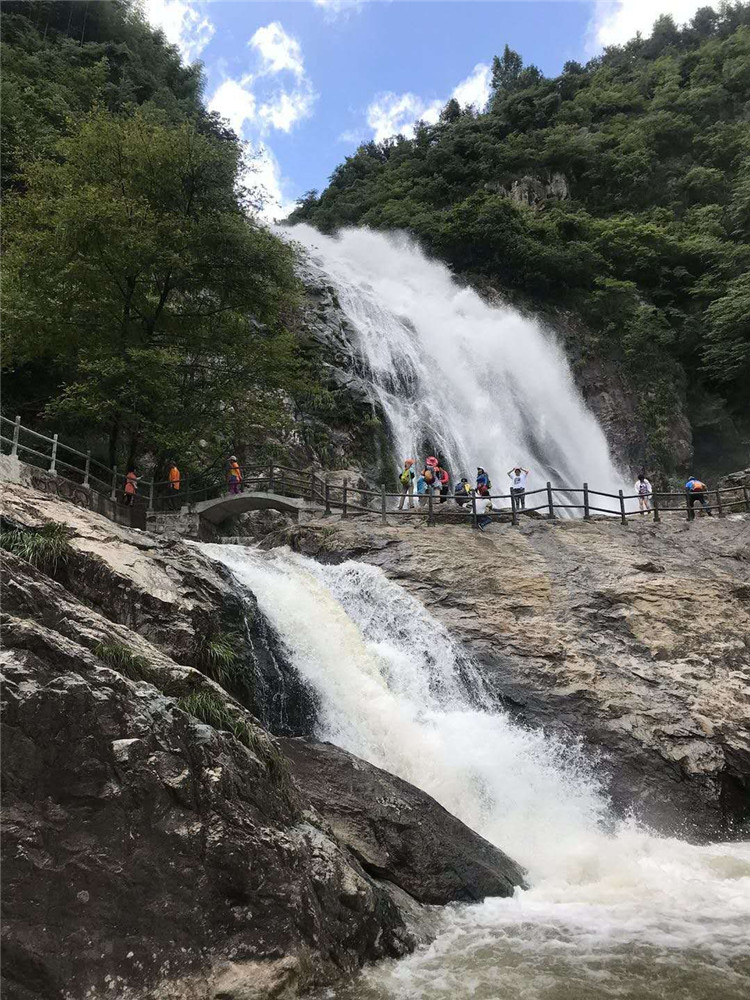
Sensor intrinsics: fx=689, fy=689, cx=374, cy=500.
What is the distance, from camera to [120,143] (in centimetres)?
1741

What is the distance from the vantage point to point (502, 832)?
29.7ft

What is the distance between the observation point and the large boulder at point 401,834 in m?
7.11

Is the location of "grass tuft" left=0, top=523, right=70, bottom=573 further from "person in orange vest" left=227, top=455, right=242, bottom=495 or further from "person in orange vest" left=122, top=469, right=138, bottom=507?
"person in orange vest" left=227, top=455, right=242, bottom=495

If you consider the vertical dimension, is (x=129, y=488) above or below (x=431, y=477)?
below

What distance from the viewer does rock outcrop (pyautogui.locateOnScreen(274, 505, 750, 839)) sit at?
1140 cm

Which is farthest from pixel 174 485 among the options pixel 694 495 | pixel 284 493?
pixel 694 495

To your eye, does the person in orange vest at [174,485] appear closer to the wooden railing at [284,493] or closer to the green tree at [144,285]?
the wooden railing at [284,493]

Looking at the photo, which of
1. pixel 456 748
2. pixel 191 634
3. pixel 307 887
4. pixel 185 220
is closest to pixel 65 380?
pixel 185 220

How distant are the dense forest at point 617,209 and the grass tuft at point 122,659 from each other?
102 ft

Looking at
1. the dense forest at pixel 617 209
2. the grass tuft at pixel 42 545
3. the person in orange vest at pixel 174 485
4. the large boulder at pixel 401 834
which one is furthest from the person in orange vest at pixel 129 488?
the dense forest at pixel 617 209

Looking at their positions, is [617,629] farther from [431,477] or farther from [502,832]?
[431,477]

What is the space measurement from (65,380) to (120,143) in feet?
20.6

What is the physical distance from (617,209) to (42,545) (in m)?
47.0

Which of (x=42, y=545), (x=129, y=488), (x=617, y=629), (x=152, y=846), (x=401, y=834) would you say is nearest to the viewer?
(x=152, y=846)
